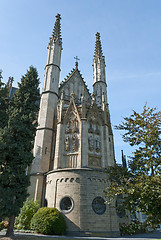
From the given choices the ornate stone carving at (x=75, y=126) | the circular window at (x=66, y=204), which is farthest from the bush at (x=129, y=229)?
the ornate stone carving at (x=75, y=126)

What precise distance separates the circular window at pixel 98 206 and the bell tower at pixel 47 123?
5838 millimetres

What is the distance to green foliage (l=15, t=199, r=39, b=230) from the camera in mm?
16594

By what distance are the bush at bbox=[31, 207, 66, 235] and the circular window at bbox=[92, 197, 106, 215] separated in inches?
119

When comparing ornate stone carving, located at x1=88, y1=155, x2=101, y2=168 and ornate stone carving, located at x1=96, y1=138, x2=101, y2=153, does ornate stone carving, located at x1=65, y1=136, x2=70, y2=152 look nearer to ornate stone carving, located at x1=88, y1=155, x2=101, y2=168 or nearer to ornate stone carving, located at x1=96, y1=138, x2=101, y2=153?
ornate stone carving, located at x1=88, y1=155, x2=101, y2=168

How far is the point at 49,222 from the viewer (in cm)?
1512

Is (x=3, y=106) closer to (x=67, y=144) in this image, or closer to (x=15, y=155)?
(x=15, y=155)

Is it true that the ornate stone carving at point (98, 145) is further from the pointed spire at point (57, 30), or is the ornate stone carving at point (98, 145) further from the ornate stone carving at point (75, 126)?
the pointed spire at point (57, 30)

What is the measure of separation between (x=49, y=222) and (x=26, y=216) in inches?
116

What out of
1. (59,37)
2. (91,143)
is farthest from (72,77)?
(91,143)

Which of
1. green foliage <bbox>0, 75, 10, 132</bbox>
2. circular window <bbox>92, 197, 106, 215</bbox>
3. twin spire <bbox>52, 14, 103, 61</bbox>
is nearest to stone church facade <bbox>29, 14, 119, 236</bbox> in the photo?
circular window <bbox>92, 197, 106, 215</bbox>

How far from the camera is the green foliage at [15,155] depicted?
12163 millimetres

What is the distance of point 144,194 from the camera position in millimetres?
8023

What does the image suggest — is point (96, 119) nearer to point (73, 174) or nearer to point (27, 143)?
point (73, 174)

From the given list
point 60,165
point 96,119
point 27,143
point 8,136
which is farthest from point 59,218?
point 96,119
